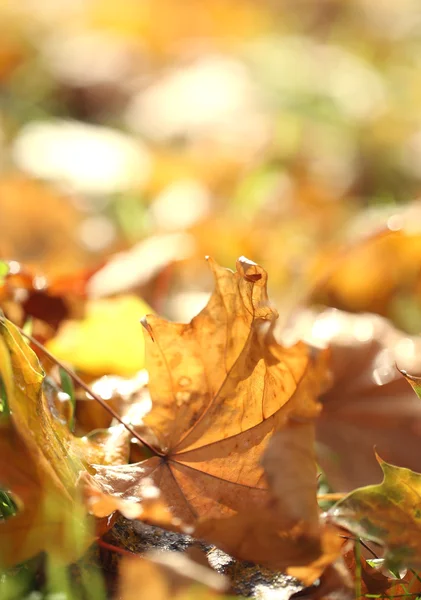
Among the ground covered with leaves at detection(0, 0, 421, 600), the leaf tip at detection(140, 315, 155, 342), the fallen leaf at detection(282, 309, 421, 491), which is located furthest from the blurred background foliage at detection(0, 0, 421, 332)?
the leaf tip at detection(140, 315, 155, 342)

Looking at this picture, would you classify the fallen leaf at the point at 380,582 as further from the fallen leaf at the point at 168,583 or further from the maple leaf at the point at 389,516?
the fallen leaf at the point at 168,583

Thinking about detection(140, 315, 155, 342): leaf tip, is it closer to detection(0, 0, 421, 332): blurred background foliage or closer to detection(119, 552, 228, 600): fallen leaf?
detection(119, 552, 228, 600): fallen leaf

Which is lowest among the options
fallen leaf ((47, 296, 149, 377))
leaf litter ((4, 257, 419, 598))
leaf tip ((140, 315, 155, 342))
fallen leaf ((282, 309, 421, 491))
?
fallen leaf ((282, 309, 421, 491))

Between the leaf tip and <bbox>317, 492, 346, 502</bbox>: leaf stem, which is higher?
the leaf tip

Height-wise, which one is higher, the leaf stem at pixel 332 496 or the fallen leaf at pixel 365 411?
the fallen leaf at pixel 365 411

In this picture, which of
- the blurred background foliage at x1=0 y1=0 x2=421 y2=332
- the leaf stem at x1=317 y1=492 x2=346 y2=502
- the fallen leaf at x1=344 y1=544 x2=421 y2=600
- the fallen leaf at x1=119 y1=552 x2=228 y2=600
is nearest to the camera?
the fallen leaf at x1=119 y1=552 x2=228 y2=600

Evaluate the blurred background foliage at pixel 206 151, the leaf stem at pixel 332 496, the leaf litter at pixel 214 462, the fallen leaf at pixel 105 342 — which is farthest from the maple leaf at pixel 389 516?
the blurred background foliage at pixel 206 151

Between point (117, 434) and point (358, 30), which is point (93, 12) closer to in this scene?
point (358, 30)
